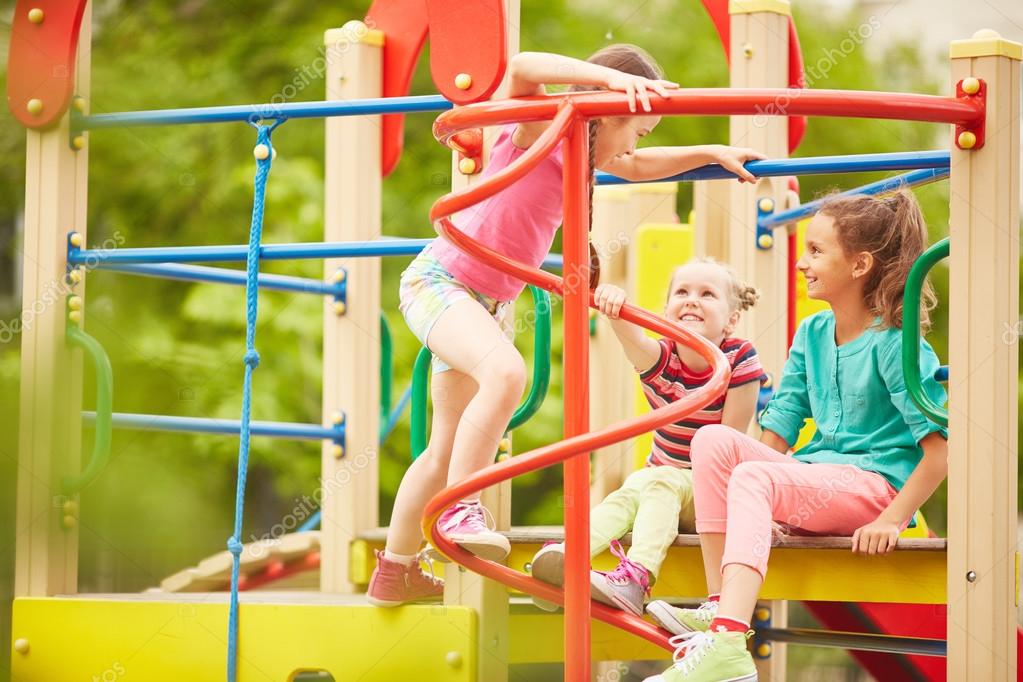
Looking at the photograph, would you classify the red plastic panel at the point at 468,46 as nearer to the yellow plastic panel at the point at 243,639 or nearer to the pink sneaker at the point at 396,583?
the pink sneaker at the point at 396,583

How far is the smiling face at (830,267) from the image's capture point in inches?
120

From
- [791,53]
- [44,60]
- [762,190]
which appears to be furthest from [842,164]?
[44,60]

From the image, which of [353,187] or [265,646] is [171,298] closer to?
[353,187]

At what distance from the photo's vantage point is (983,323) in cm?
258

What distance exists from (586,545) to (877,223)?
3.90 feet

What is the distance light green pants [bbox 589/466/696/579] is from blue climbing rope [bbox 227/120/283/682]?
0.81 meters

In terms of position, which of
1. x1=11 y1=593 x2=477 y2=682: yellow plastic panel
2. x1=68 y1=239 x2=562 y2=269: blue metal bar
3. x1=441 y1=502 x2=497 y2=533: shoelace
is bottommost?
x1=11 y1=593 x2=477 y2=682: yellow plastic panel

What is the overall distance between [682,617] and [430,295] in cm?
86

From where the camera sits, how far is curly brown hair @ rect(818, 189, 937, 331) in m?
3.02

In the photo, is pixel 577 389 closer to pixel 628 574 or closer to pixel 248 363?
pixel 628 574

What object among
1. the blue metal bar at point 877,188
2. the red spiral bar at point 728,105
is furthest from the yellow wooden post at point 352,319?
the red spiral bar at point 728,105

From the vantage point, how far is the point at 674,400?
128 inches

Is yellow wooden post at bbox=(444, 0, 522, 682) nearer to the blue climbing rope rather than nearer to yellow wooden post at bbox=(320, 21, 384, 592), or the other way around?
the blue climbing rope

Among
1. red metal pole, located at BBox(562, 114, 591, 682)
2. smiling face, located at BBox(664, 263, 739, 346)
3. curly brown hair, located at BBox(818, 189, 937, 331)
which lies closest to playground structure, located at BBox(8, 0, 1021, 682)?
red metal pole, located at BBox(562, 114, 591, 682)
